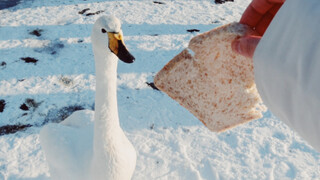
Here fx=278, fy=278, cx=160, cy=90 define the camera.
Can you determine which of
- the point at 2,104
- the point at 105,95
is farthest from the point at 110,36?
the point at 2,104

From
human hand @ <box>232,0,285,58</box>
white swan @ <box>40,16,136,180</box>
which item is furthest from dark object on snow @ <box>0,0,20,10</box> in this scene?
human hand @ <box>232,0,285,58</box>

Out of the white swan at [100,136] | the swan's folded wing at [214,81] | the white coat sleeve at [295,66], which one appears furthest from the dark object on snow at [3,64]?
the white coat sleeve at [295,66]

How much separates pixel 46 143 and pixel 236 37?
6.43 ft

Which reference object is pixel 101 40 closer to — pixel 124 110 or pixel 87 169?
pixel 87 169

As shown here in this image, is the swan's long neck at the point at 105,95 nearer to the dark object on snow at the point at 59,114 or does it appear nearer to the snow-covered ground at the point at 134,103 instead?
the snow-covered ground at the point at 134,103

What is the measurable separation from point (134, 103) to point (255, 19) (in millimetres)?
2618

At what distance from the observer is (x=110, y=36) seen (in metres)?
1.75

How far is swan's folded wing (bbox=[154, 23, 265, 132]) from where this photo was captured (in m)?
2.21

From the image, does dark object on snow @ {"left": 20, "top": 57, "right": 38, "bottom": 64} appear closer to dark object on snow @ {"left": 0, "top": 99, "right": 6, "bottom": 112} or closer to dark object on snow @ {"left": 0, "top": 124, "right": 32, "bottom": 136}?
dark object on snow @ {"left": 0, "top": 99, "right": 6, "bottom": 112}

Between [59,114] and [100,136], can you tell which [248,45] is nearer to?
[100,136]

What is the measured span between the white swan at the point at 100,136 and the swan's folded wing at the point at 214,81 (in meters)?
0.65

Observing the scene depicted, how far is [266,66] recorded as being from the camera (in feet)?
4.05

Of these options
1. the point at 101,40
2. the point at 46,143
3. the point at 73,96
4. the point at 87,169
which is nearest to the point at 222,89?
the point at 101,40

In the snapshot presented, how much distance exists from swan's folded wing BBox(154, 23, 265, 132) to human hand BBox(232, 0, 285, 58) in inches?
4.0
